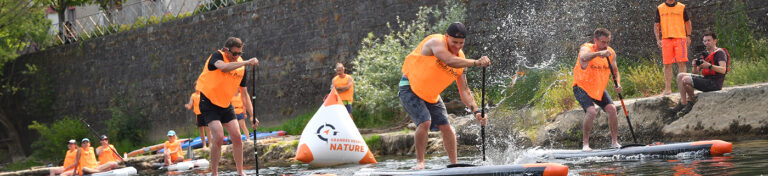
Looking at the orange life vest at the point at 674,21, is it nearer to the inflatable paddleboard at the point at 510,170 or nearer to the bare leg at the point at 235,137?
the inflatable paddleboard at the point at 510,170

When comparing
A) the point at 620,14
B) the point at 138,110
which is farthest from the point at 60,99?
the point at 620,14

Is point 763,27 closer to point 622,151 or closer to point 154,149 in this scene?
point 622,151

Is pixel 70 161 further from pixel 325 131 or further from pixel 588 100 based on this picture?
pixel 588 100

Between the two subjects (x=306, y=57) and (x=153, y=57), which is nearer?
(x=306, y=57)

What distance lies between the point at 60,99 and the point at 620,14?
20.5 meters

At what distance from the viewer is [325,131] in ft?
36.1

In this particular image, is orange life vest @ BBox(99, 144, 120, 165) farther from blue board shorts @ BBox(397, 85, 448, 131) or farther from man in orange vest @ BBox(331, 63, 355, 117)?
blue board shorts @ BBox(397, 85, 448, 131)

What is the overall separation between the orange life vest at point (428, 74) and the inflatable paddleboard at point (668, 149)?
2066 millimetres

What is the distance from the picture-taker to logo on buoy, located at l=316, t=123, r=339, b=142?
431 inches

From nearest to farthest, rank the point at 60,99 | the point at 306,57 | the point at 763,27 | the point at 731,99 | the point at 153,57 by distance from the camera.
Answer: the point at 731,99, the point at 763,27, the point at 306,57, the point at 153,57, the point at 60,99

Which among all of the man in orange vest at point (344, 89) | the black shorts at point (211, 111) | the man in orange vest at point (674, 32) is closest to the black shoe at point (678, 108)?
the man in orange vest at point (674, 32)

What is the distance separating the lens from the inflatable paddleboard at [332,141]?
35.8 feet

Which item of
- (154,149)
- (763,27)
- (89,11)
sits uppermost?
(89,11)

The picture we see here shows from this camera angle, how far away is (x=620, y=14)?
1488 centimetres
